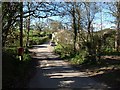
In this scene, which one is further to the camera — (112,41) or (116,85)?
(112,41)

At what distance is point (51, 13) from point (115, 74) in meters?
6.22

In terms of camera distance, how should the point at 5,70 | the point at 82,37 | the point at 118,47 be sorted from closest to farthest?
the point at 5,70 < the point at 82,37 < the point at 118,47

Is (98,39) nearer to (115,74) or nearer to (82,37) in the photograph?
(82,37)

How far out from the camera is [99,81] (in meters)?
19.6

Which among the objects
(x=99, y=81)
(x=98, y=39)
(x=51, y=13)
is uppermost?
(x=51, y=13)

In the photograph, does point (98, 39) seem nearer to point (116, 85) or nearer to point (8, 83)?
point (116, 85)

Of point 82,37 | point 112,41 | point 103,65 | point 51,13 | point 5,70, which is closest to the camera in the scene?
point 5,70

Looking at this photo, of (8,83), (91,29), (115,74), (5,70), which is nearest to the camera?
(8,83)

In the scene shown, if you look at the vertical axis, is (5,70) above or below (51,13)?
below

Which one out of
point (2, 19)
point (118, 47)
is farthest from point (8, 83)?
point (118, 47)

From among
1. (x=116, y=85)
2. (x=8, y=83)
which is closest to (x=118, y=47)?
(x=116, y=85)

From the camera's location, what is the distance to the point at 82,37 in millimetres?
34969

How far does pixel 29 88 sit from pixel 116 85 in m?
4.92

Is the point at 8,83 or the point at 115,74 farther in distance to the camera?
the point at 115,74
